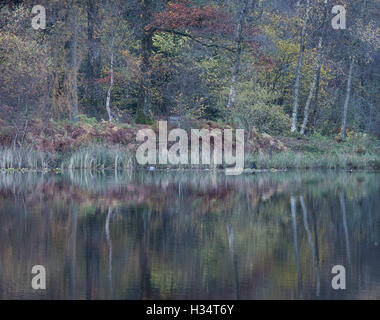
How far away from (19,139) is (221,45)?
11.9 meters

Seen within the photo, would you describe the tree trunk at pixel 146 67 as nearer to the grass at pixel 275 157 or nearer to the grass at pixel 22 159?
A: the grass at pixel 275 157

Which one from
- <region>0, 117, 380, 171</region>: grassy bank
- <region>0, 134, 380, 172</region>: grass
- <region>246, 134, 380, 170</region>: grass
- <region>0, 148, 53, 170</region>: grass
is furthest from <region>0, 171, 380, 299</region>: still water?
<region>246, 134, 380, 170</region>: grass

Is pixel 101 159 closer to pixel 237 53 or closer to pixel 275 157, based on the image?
pixel 275 157

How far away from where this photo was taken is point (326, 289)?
7566 millimetres

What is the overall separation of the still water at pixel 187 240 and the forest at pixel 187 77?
24.4ft

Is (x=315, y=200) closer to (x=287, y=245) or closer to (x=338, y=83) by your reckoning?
(x=287, y=245)

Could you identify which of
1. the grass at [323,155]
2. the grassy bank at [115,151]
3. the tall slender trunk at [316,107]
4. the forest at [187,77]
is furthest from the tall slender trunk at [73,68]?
the tall slender trunk at [316,107]

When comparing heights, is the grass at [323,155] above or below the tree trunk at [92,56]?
below

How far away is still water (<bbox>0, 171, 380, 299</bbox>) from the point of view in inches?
297

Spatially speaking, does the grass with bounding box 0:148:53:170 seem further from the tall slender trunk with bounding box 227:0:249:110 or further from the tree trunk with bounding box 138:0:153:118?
the tall slender trunk with bounding box 227:0:249:110

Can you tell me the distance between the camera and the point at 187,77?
31.9 m

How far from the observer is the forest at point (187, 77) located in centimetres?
2602

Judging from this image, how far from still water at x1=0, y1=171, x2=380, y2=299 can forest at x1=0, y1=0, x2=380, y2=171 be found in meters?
7.44
